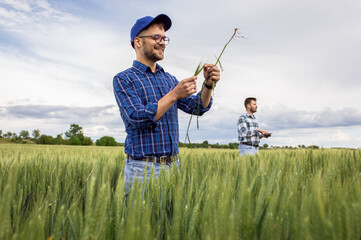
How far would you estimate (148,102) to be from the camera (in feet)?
7.33

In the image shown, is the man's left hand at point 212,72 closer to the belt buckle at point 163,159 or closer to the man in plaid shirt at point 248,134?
the belt buckle at point 163,159

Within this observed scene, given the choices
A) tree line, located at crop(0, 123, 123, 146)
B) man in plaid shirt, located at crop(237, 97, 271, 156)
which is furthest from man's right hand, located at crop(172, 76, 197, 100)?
tree line, located at crop(0, 123, 123, 146)

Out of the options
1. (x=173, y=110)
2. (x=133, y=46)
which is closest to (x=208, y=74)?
(x=173, y=110)

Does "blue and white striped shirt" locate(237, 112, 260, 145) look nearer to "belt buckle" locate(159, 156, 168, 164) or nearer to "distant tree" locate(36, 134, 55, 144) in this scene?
"belt buckle" locate(159, 156, 168, 164)

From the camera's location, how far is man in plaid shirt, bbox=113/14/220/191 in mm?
1968

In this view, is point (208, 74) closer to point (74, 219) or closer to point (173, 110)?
point (173, 110)

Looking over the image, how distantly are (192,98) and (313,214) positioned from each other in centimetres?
185

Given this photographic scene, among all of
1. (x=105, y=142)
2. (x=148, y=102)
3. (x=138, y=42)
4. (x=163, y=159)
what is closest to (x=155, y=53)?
(x=138, y=42)

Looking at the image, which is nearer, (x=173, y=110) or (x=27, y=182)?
(x=27, y=182)

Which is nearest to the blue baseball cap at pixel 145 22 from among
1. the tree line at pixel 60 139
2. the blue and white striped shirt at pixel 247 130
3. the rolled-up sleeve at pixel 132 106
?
the rolled-up sleeve at pixel 132 106

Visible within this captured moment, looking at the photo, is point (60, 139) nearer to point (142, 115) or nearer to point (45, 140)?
point (45, 140)

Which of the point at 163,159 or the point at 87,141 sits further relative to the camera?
the point at 87,141

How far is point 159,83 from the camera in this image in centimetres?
236

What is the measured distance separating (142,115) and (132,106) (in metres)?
0.13
